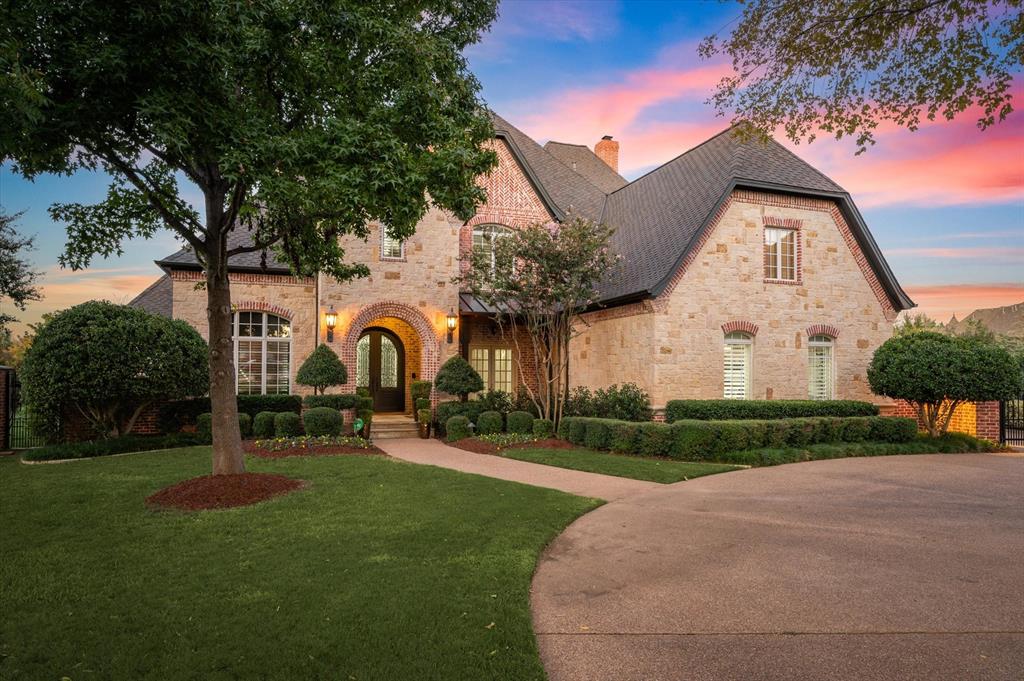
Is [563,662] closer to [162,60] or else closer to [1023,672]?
[1023,672]

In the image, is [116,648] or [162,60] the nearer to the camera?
[116,648]

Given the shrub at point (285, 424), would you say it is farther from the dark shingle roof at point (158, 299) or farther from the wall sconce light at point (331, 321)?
the dark shingle roof at point (158, 299)

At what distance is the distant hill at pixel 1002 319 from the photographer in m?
47.3

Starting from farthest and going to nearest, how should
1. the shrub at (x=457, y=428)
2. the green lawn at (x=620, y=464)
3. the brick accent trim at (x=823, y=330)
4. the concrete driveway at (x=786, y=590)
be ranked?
the brick accent trim at (x=823, y=330) → the shrub at (x=457, y=428) → the green lawn at (x=620, y=464) → the concrete driveway at (x=786, y=590)

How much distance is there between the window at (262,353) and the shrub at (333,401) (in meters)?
1.66

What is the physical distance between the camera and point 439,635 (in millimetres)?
3660

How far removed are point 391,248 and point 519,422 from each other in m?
6.30

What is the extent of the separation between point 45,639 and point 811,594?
5.37m

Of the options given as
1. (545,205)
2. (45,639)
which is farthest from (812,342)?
(45,639)

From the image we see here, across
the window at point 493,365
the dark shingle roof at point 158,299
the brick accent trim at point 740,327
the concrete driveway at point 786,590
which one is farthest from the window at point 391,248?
the concrete driveway at point 786,590

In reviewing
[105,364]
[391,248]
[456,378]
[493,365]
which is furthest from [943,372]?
[105,364]

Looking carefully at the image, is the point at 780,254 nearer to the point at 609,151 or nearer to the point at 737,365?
the point at 737,365

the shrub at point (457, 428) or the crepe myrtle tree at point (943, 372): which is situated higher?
the crepe myrtle tree at point (943, 372)

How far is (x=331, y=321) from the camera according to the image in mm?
15688
